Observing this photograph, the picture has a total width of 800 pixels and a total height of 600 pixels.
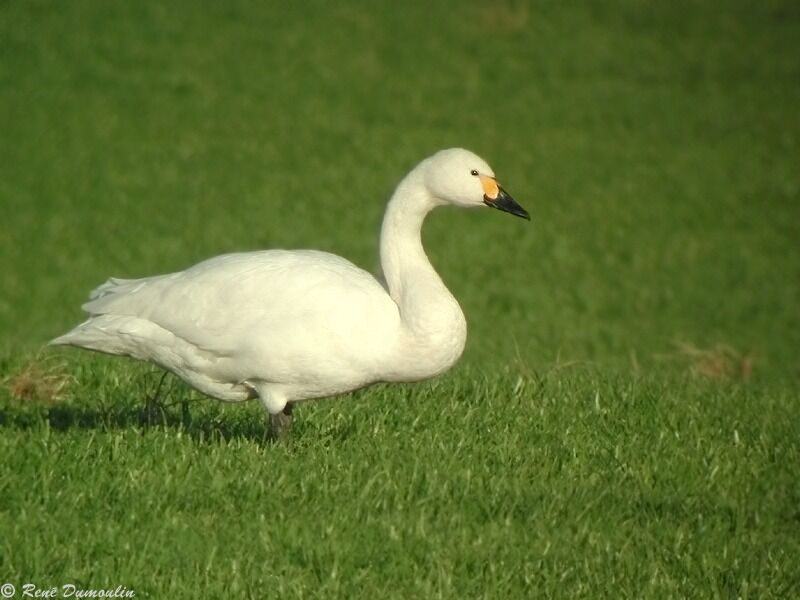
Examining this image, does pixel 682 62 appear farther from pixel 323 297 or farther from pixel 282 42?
pixel 323 297

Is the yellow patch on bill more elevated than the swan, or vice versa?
the yellow patch on bill

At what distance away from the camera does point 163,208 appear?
2108cm

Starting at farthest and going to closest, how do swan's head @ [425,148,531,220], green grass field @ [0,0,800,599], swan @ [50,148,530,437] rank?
swan's head @ [425,148,531,220]
swan @ [50,148,530,437]
green grass field @ [0,0,800,599]

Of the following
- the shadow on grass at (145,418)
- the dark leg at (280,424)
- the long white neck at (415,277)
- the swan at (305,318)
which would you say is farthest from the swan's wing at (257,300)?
the shadow on grass at (145,418)

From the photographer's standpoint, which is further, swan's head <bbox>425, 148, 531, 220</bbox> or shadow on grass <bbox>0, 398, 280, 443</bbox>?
shadow on grass <bbox>0, 398, 280, 443</bbox>

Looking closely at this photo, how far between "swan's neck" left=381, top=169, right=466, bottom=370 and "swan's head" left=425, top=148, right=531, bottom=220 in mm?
109

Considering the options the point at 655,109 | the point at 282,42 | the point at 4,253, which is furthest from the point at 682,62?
the point at 4,253

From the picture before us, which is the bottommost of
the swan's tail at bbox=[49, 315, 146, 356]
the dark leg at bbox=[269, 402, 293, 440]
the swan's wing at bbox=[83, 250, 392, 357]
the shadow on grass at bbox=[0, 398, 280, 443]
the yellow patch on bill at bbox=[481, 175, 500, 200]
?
the shadow on grass at bbox=[0, 398, 280, 443]

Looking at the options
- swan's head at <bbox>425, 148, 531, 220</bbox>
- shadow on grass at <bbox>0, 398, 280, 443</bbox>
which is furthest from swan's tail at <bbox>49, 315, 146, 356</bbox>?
swan's head at <bbox>425, 148, 531, 220</bbox>

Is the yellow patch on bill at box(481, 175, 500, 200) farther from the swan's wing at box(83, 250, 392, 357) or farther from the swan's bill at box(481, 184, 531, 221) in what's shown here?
the swan's wing at box(83, 250, 392, 357)

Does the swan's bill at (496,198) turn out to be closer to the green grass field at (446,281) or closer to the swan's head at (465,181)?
the swan's head at (465,181)

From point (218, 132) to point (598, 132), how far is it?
20.9 feet

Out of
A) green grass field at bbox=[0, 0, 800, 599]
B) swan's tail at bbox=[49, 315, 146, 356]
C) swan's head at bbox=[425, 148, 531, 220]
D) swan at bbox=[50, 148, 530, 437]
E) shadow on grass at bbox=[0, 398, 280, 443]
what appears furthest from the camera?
shadow on grass at bbox=[0, 398, 280, 443]

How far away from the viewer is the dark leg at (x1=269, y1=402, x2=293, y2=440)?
7660 millimetres
